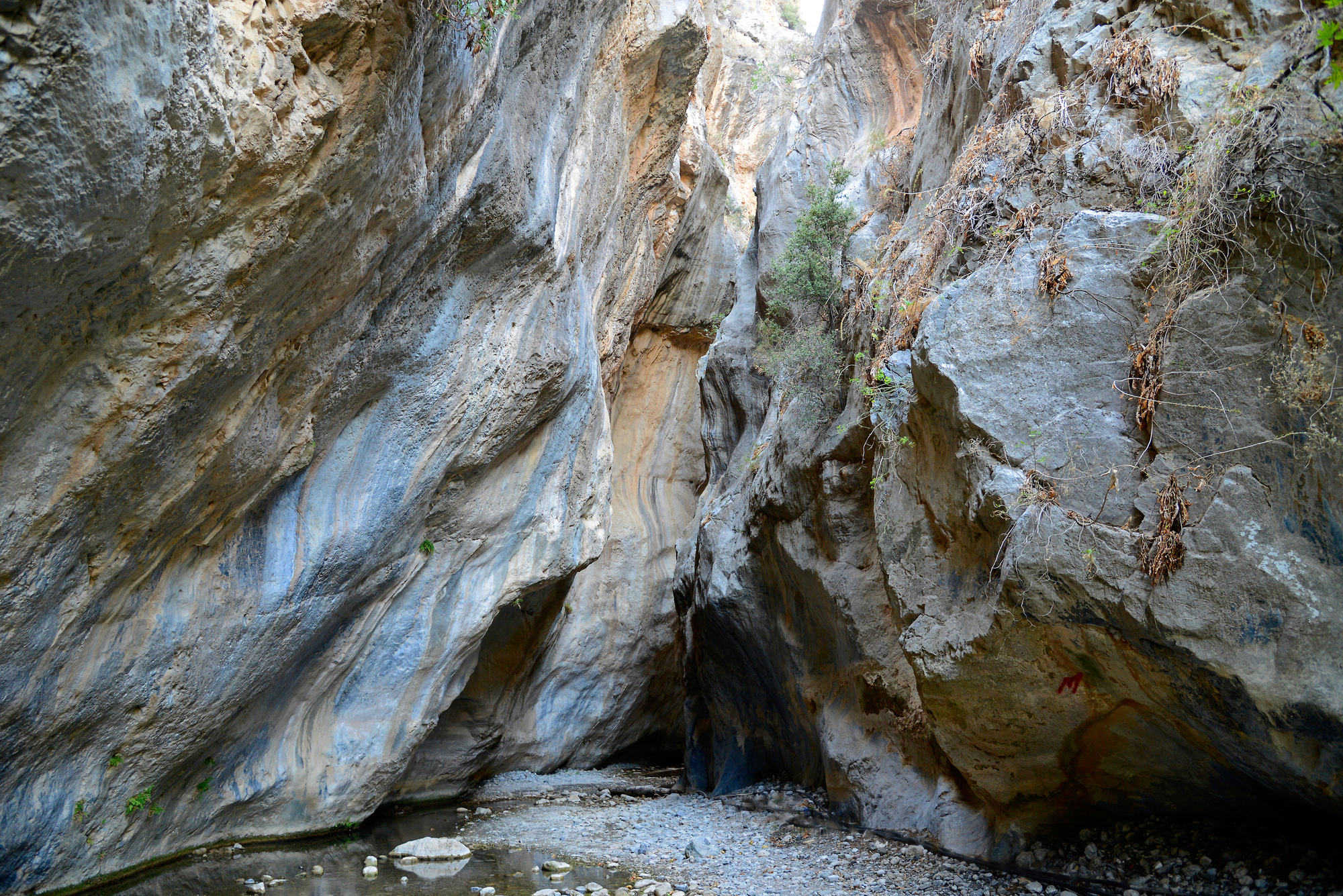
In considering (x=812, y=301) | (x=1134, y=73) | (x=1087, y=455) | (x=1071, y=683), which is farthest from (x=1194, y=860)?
(x=812, y=301)

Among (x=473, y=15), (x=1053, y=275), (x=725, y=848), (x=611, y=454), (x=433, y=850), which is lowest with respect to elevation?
(x=725, y=848)

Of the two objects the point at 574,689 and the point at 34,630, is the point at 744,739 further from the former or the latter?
the point at 34,630

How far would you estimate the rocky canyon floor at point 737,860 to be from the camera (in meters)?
5.33

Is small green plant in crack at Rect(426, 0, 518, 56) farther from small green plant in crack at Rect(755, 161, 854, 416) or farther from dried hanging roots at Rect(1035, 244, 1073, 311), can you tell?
small green plant in crack at Rect(755, 161, 854, 416)

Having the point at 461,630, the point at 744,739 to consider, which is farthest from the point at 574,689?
the point at 461,630

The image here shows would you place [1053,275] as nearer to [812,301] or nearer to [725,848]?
[812,301]

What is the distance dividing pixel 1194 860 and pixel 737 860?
4.02 metres

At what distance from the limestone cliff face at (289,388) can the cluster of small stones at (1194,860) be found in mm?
6555

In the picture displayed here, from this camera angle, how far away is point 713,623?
1323 centimetres

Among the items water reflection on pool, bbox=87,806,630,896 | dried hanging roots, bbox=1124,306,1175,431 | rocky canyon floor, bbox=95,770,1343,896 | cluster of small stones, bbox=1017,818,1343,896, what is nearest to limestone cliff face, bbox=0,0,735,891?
water reflection on pool, bbox=87,806,630,896

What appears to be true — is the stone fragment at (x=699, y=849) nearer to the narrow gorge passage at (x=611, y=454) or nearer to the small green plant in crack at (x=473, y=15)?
the narrow gorge passage at (x=611, y=454)

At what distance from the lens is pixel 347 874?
7.17 m

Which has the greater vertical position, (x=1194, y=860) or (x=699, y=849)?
(x=1194, y=860)

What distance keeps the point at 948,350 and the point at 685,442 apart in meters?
12.8
